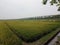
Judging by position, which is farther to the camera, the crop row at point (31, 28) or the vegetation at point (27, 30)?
the crop row at point (31, 28)

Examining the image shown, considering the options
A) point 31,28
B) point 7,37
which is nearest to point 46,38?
point 31,28

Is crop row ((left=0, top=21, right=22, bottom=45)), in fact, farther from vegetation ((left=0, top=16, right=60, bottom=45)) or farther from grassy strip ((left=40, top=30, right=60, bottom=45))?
grassy strip ((left=40, top=30, right=60, bottom=45))

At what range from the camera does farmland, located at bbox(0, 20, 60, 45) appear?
5.15 ft

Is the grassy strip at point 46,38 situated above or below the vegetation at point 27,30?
below

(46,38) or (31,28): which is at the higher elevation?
(31,28)

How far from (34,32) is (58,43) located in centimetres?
29

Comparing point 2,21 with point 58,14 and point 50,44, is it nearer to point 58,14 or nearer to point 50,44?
point 50,44

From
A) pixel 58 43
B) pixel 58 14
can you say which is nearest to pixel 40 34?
pixel 58 43

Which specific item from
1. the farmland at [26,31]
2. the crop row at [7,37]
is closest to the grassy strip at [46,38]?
the farmland at [26,31]

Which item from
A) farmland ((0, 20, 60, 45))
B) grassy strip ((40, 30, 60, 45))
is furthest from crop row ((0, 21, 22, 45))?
grassy strip ((40, 30, 60, 45))

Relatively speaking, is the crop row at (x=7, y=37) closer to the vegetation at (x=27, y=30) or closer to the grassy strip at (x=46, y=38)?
the vegetation at (x=27, y=30)

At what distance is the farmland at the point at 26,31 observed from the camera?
1569 millimetres

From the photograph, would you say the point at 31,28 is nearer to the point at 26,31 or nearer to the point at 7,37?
the point at 26,31

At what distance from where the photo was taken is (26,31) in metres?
1.72
